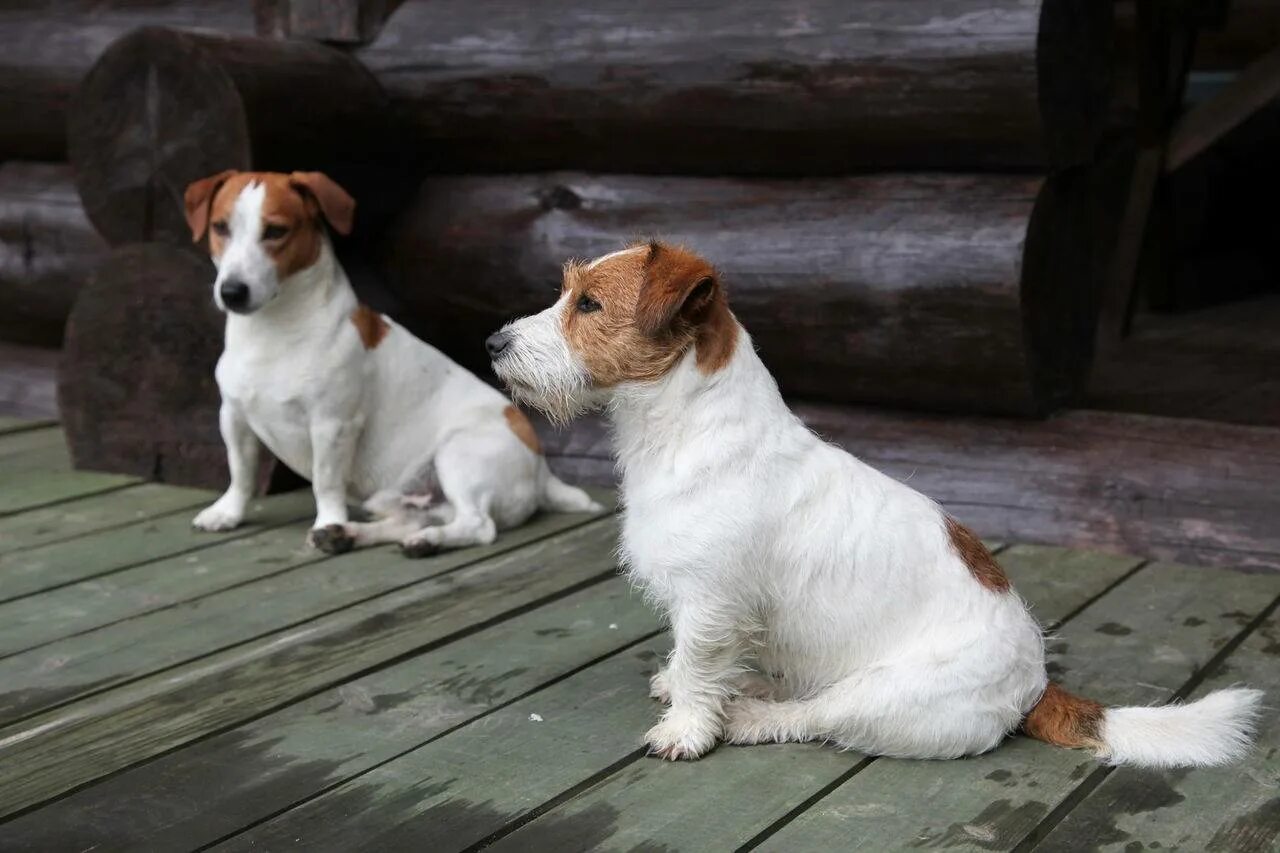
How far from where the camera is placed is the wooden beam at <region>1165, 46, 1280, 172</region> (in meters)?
6.22

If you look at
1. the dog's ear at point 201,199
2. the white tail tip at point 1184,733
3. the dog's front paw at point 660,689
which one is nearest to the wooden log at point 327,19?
the dog's ear at point 201,199

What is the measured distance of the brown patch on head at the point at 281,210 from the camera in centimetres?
432

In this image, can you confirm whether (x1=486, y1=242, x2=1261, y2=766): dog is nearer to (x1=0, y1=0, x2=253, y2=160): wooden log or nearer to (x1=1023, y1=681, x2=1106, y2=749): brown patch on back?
(x1=1023, y1=681, x2=1106, y2=749): brown patch on back

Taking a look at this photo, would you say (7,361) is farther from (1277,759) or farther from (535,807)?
(1277,759)

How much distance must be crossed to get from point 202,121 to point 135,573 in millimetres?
1486

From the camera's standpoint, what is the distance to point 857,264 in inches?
177

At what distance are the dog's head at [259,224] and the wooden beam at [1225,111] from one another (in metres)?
3.86

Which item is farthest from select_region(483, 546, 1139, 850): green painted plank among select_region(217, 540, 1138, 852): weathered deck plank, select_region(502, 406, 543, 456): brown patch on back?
select_region(502, 406, 543, 456): brown patch on back

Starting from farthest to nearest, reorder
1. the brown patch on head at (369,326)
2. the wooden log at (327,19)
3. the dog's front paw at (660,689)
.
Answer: the wooden log at (327,19)
the brown patch on head at (369,326)
the dog's front paw at (660,689)

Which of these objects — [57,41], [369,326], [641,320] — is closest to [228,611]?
[369,326]

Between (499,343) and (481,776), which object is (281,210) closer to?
(499,343)

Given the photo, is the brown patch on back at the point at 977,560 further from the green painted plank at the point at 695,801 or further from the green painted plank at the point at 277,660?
the green painted plank at the point at 277,660

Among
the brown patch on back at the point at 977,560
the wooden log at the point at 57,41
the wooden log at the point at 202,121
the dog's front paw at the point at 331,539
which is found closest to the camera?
the brown patch on back at the point at 977,560

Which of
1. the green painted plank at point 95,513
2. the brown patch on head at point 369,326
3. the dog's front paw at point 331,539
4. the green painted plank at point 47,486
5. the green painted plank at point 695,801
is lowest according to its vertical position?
the green painted plank at point 47,486
